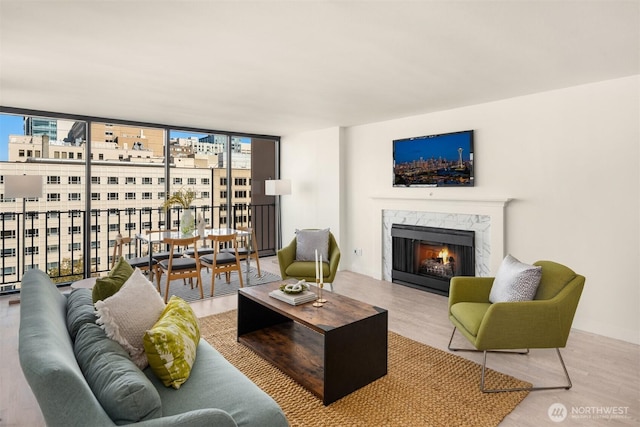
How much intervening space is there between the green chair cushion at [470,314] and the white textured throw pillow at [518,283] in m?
0.16

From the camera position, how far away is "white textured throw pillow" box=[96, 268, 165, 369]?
1.79 meters

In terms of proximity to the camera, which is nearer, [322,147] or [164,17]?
[164,17]

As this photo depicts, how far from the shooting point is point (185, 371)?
1.78 meters

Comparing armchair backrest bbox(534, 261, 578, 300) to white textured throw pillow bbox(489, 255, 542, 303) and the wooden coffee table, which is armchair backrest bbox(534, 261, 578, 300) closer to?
white textured throw pillow bbox(489, 255, 542, 303)

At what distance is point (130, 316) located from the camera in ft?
6.21

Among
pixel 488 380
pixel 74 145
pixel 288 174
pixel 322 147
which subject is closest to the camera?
pixel 488 380

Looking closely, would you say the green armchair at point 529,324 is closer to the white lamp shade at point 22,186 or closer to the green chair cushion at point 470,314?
the green chair cushion at point 470,314

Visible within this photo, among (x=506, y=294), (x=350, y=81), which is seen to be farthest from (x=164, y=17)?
(x=506, y=294)

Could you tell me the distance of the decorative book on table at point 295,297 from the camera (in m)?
2.89

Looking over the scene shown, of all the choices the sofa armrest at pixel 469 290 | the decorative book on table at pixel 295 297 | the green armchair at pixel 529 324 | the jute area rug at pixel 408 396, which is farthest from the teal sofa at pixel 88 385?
the sofa armrest at pixel 469 290

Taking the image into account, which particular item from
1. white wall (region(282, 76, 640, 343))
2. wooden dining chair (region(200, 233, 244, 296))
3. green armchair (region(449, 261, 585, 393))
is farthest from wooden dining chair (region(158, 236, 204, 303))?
green armchair (region(449, 261, 585, 393))

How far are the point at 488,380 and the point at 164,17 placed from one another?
318 centimetres

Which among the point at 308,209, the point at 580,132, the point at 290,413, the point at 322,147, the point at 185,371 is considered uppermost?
the point at 322,147

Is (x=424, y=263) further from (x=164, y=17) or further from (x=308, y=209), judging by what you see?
(x=164, y=17)
